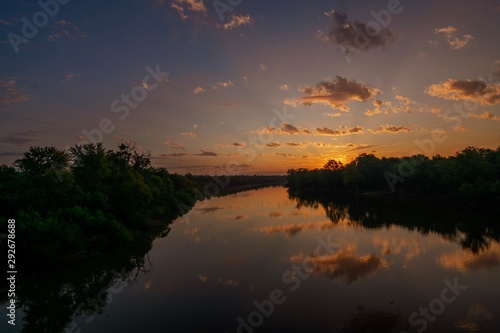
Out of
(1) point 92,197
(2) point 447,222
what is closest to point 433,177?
(2) point 447,222

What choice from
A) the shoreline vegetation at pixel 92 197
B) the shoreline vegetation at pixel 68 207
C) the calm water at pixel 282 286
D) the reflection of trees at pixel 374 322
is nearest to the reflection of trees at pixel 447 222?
the calm water at pixel 282 286

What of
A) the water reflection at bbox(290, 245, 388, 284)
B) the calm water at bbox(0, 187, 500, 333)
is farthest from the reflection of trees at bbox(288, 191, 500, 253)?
the water reflection at bbox(290, 245, 388, 284)

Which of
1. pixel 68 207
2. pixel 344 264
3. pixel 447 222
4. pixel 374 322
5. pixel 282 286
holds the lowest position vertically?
pixel 282 286

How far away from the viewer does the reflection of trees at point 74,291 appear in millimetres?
20875

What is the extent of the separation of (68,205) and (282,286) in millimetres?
27393

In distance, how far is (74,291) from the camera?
2562 centimetres

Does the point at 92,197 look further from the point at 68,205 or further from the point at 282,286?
the point at 282,286

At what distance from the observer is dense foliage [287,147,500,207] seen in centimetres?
6862

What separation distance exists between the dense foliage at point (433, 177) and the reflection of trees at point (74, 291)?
66.7 meters

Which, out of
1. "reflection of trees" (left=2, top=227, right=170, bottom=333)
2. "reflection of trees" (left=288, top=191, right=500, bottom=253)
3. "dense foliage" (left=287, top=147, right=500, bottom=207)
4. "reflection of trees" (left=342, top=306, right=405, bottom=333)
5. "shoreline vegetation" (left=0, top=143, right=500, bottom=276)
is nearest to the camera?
"reflection of trees" (left=342, top=306, right=405, bottom=333)

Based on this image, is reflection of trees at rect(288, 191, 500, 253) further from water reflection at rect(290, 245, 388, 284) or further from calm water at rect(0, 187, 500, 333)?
water reflection at rect(290, 245, 388, 284)

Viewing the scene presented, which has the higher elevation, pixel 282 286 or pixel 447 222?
pixel 447 222

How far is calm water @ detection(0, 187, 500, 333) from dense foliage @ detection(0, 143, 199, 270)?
254 cm

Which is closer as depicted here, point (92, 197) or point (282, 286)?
point (282, 286)
